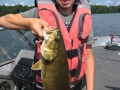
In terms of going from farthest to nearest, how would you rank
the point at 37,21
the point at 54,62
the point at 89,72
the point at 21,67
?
1. the point at 21,67
2. the point at 89,72
3. the point at 37,21
4. the point at 54,62

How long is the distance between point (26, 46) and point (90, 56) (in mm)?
1902

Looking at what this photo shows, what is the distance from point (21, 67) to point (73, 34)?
4.29 ft

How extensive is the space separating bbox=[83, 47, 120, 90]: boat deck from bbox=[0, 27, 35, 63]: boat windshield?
2000 mm

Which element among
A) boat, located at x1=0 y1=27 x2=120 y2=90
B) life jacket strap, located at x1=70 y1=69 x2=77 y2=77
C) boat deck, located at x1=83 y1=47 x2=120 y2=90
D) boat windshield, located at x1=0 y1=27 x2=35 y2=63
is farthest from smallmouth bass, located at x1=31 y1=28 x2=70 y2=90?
boat deck, located at x1=83 y1=47 x2=120 y2=90

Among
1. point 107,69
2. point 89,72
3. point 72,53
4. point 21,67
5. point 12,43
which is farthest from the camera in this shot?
point 107,69

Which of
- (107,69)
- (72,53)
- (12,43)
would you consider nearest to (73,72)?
(72,53)

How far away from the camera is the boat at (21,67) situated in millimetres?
3430

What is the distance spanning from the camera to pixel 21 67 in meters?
3.50

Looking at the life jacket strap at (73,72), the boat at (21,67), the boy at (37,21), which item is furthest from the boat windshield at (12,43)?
the life jacket strap at (73,72)

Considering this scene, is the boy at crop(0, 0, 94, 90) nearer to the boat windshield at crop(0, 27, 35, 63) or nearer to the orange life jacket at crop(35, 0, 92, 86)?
the orange life jacket at crop(35, 0, 92, 86)

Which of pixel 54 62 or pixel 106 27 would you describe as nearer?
pixel 54 62

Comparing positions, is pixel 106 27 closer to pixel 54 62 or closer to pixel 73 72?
pixel 73 72

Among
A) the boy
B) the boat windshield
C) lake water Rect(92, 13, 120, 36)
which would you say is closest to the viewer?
the boy

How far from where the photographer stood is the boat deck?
5.16m
